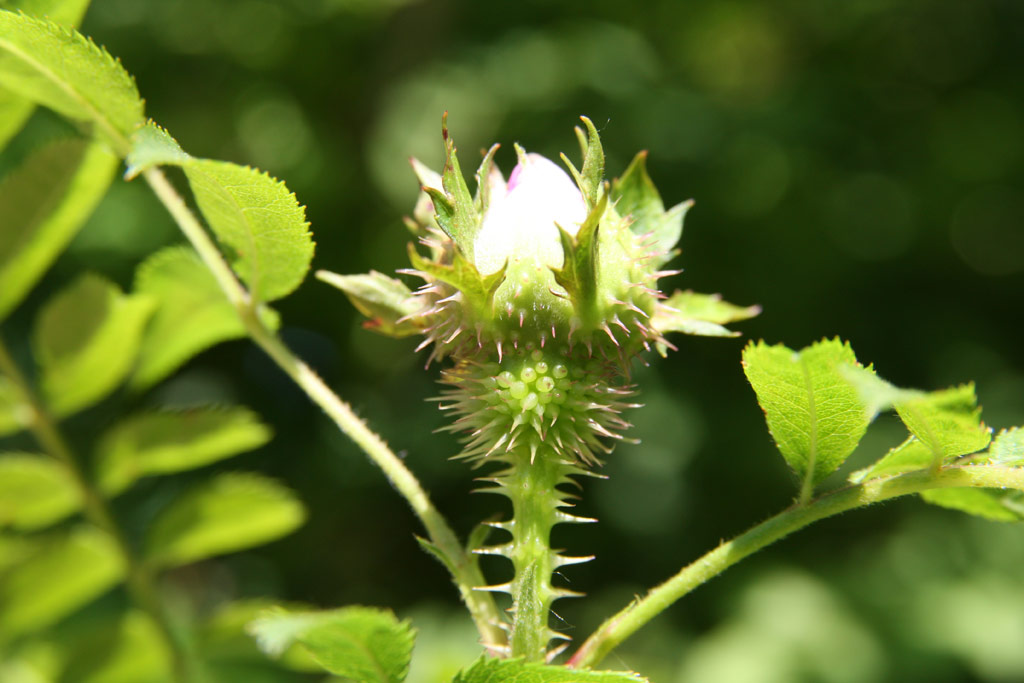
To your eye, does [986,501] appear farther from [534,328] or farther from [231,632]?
[231,632]

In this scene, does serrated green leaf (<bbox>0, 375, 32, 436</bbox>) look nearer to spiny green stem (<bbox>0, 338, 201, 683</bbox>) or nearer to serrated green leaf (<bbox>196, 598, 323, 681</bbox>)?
spiny green stem (<bbox>0, 338, 201, 683</bbox>)

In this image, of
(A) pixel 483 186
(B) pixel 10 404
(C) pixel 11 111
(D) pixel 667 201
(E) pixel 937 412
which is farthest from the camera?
(D) pixel 667 201

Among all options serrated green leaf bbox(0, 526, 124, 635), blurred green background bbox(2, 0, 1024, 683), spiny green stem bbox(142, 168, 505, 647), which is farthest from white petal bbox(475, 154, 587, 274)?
blurred green background bbox(2, 0, 1024, 683)

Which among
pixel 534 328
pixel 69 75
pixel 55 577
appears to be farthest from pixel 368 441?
pixel 55 577

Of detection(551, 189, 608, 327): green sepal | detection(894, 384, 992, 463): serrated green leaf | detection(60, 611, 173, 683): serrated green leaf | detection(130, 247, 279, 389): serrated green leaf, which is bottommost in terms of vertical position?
detection(60, 611, 173, 683): serrated green leaf

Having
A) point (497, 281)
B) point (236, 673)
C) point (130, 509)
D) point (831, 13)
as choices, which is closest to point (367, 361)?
point (130, 509)

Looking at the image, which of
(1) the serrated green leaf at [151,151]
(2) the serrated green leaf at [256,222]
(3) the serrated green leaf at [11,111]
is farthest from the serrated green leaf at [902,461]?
(3) the serrated green leaf at [11,111]
